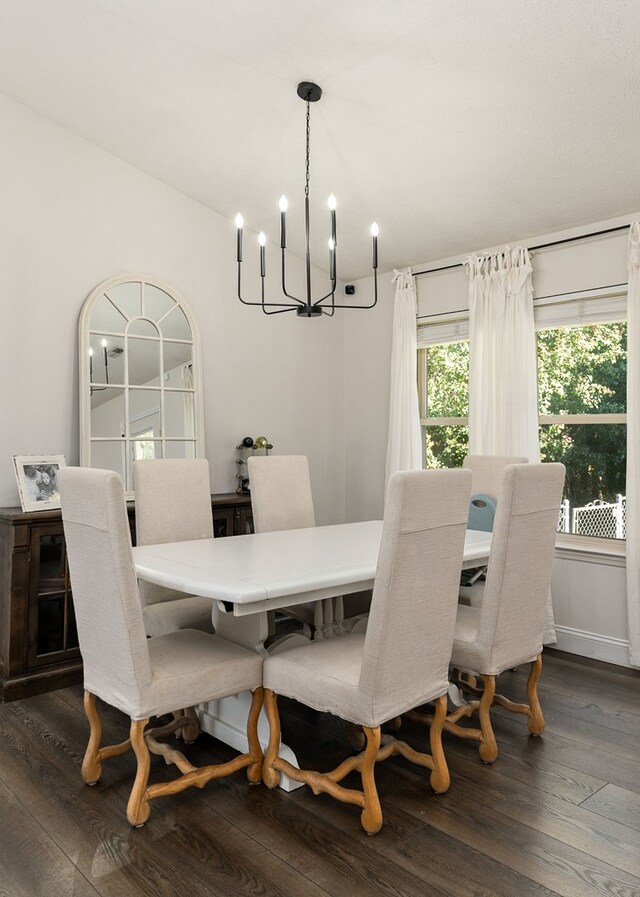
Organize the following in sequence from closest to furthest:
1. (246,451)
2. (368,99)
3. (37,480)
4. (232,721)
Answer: (232,721)
(368,99)
(37,480)
(246,451)

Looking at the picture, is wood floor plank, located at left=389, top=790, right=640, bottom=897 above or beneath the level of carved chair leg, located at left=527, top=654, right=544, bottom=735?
beneath

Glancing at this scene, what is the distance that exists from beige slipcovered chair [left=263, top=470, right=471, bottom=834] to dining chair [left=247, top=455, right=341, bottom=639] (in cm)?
108

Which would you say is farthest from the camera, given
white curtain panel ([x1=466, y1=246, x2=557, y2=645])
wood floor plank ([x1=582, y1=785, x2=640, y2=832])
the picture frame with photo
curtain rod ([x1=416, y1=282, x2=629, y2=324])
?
white curtain panel ([x1=466, y1=246, x2=557, y2=645])

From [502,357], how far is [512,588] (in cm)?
203

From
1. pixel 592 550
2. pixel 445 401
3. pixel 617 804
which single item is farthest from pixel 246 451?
pixel 617 804

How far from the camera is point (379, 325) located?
4.91 metres

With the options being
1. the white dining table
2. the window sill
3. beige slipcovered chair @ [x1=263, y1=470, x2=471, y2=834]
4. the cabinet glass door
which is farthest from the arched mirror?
the window sill

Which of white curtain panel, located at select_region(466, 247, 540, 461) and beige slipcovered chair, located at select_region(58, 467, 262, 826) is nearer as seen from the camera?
beige slipcovered chair, located at select_region(58, 467, 262, 826)

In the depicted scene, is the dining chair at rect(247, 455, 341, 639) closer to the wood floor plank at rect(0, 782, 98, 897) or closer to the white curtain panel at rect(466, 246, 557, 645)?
the white curtain panel at rect(466, 246, 557, 645)

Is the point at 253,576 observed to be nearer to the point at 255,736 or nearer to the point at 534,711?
the point at 255,736

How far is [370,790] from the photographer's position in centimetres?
195

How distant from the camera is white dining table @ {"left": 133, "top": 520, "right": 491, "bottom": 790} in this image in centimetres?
208

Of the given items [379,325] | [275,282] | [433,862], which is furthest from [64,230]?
[433,862]

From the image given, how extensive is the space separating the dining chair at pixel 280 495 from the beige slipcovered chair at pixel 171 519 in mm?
257
